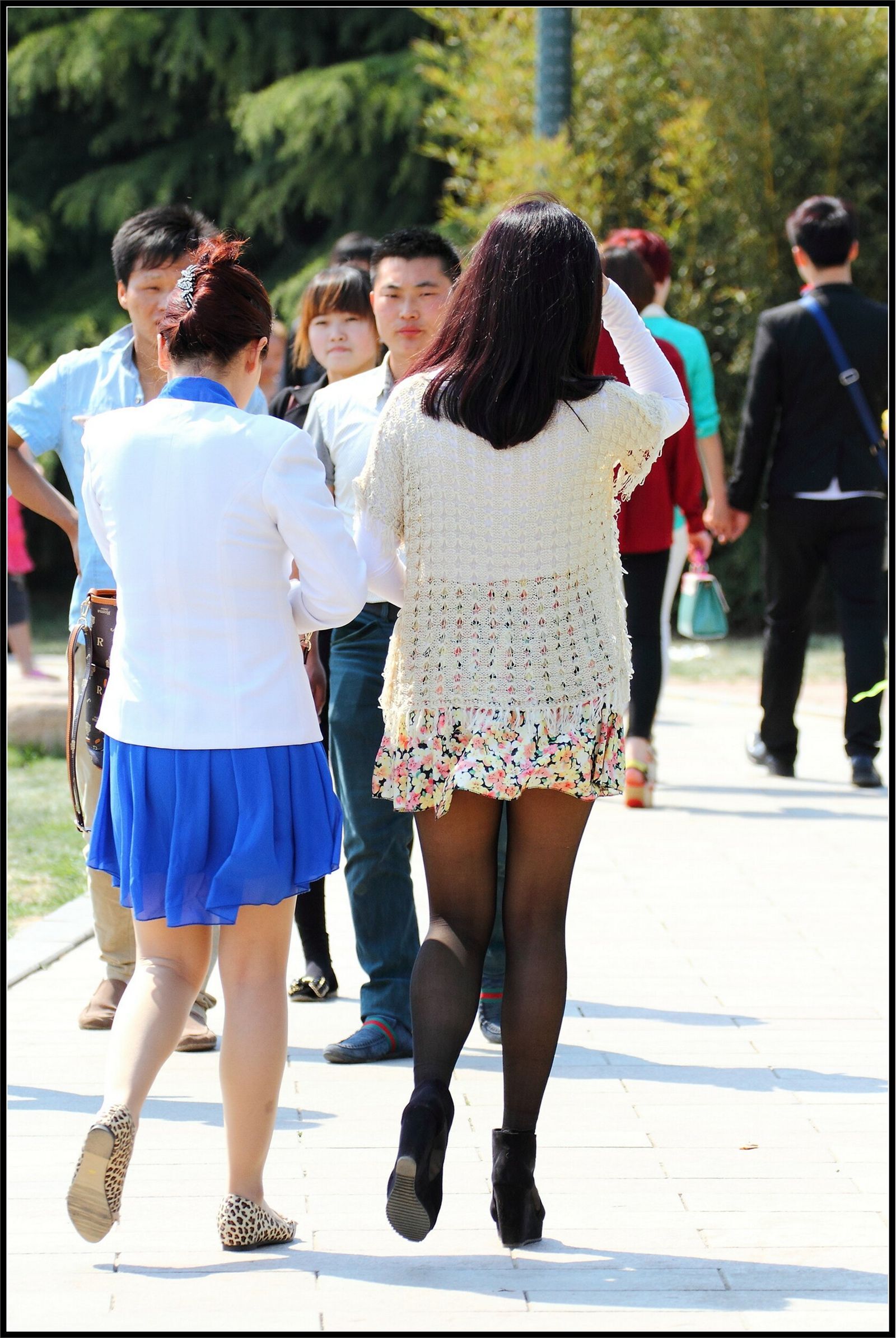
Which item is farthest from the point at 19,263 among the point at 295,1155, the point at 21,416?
the point at 295,1155

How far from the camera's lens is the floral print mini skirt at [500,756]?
118 inches

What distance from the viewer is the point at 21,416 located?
4.24 m

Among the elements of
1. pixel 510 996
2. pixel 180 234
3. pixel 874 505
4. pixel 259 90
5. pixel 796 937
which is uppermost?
pixel 259 90

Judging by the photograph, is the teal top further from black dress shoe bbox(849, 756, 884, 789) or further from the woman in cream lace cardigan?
the woman in cream lace cardigan

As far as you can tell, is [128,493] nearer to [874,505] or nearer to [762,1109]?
[762,1109]

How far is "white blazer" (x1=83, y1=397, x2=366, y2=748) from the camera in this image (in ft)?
9.46

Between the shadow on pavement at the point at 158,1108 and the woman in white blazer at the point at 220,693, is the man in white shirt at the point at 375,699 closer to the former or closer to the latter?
the shadow on pavement at the point at 158,1108

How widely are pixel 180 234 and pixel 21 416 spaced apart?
0.61 m

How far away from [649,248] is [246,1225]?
5.02 m

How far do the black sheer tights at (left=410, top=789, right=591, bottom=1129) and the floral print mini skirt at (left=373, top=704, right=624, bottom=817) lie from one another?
0.17ft

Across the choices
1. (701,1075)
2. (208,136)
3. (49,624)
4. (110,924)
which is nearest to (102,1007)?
(110,924)

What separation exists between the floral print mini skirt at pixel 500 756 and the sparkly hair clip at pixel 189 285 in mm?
844

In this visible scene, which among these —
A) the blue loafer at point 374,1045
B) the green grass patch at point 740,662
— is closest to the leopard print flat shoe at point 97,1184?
the blue loafer at point 374,1045

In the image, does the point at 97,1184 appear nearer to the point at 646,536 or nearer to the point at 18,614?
the point at 646,536
